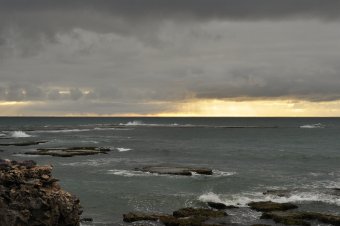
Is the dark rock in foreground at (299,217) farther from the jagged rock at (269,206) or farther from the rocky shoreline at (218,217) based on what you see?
the jagged rock at (269,206)

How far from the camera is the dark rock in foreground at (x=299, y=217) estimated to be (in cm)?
3794

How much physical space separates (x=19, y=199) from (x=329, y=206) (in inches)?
1169

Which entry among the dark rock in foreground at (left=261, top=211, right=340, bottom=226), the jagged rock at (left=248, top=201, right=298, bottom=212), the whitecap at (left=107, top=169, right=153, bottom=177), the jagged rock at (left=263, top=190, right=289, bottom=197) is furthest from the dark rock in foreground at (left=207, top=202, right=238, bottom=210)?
the whitecap at (left=107, top=169, right=153, bottom=177)

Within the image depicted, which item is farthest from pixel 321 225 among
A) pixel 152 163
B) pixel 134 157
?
pixel 134 157

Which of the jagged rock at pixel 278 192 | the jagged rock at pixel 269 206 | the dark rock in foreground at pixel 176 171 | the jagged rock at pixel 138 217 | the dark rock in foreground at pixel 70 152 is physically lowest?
the jagged rock at pixel 138 217

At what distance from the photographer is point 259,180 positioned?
200ft

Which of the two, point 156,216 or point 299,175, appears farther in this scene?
Result: point 299,175

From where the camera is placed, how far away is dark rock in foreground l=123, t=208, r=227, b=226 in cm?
3722

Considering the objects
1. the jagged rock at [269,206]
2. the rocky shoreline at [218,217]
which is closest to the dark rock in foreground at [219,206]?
the rocky shoreline at [218,217]

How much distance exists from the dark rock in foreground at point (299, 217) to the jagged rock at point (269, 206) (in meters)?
1.28

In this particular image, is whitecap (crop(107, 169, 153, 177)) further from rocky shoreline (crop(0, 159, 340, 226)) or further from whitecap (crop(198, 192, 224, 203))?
rocky shoreline (crop(0, 159, 340, 226))

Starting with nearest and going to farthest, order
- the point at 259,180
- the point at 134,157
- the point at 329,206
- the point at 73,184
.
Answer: the point at 329,206 < the point at 73,184 < the point at 259,180 < the point at 134,157

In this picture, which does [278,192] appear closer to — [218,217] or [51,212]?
[218,217]

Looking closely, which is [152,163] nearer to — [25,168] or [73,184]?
[73,184]
